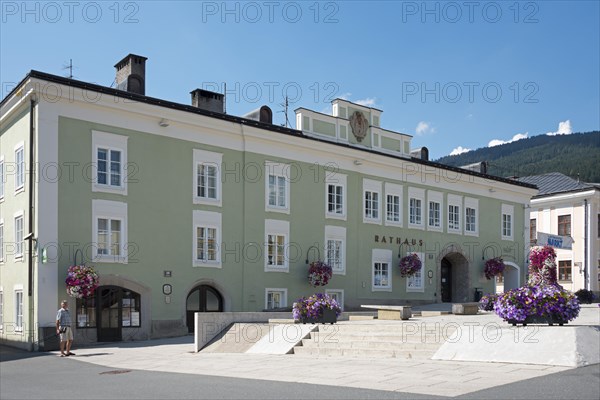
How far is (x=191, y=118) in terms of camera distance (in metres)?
28.0

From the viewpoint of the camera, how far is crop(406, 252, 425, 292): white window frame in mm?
37062

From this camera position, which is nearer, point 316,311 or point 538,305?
point 538,305

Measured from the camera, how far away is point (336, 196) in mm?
33875

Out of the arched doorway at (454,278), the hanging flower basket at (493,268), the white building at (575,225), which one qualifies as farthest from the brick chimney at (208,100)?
the white building at (575,225)

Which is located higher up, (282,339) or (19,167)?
(19,167)

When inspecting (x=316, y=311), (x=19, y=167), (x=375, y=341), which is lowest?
(x=375, y=341)

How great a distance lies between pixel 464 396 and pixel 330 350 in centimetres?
758

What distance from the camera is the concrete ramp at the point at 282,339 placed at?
61.8 feet

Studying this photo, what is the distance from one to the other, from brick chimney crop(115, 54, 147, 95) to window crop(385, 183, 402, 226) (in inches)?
541

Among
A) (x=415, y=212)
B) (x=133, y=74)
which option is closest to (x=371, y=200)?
(x=415, y=212)

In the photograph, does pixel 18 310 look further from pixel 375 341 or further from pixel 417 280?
pixel 417 280

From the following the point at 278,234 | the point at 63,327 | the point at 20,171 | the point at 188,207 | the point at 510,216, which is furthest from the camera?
the point at 510,216

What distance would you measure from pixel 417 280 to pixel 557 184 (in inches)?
905

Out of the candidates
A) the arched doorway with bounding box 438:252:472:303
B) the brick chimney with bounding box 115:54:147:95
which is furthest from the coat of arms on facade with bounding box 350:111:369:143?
the brick chimney with bounding box 115:54:147:95
